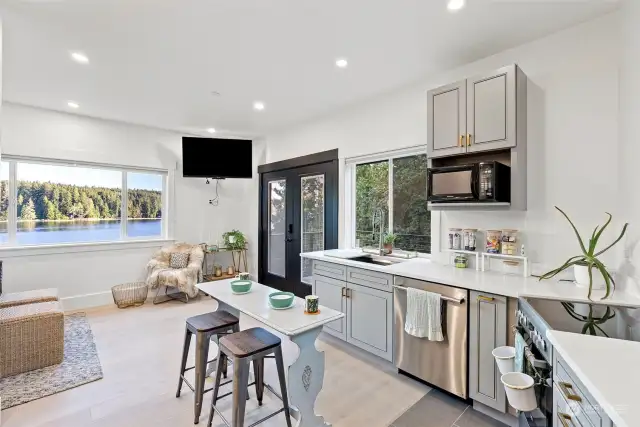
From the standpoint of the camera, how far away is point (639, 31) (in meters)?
1.79

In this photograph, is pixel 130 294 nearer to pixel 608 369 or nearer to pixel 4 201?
pixel 4 201

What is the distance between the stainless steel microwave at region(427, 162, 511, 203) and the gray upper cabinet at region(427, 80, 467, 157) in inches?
7.8

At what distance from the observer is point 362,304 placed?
9.75 feet

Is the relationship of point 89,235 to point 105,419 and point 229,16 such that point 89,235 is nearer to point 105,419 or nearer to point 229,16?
point 105,419

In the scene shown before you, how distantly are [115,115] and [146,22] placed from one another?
2.75 m

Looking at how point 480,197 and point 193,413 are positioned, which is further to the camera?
point 480,197

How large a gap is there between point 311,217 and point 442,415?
3.03 m

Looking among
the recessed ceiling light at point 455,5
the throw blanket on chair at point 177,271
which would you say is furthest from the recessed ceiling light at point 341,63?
the throw blanket on chair at point 177,271

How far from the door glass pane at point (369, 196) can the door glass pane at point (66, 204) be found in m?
3.87

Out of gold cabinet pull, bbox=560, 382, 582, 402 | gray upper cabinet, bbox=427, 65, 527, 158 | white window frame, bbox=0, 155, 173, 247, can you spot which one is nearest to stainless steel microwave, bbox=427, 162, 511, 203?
gray upper cabinet, bbox=427, 65, 527, 158

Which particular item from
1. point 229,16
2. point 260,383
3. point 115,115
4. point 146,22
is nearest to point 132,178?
point 115,115

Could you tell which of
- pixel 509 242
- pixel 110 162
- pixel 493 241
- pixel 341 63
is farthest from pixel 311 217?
pixel 110 162

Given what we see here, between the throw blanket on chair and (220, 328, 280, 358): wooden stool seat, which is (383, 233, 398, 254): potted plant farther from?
the throw blanket on chair

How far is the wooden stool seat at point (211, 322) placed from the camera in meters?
2.15
